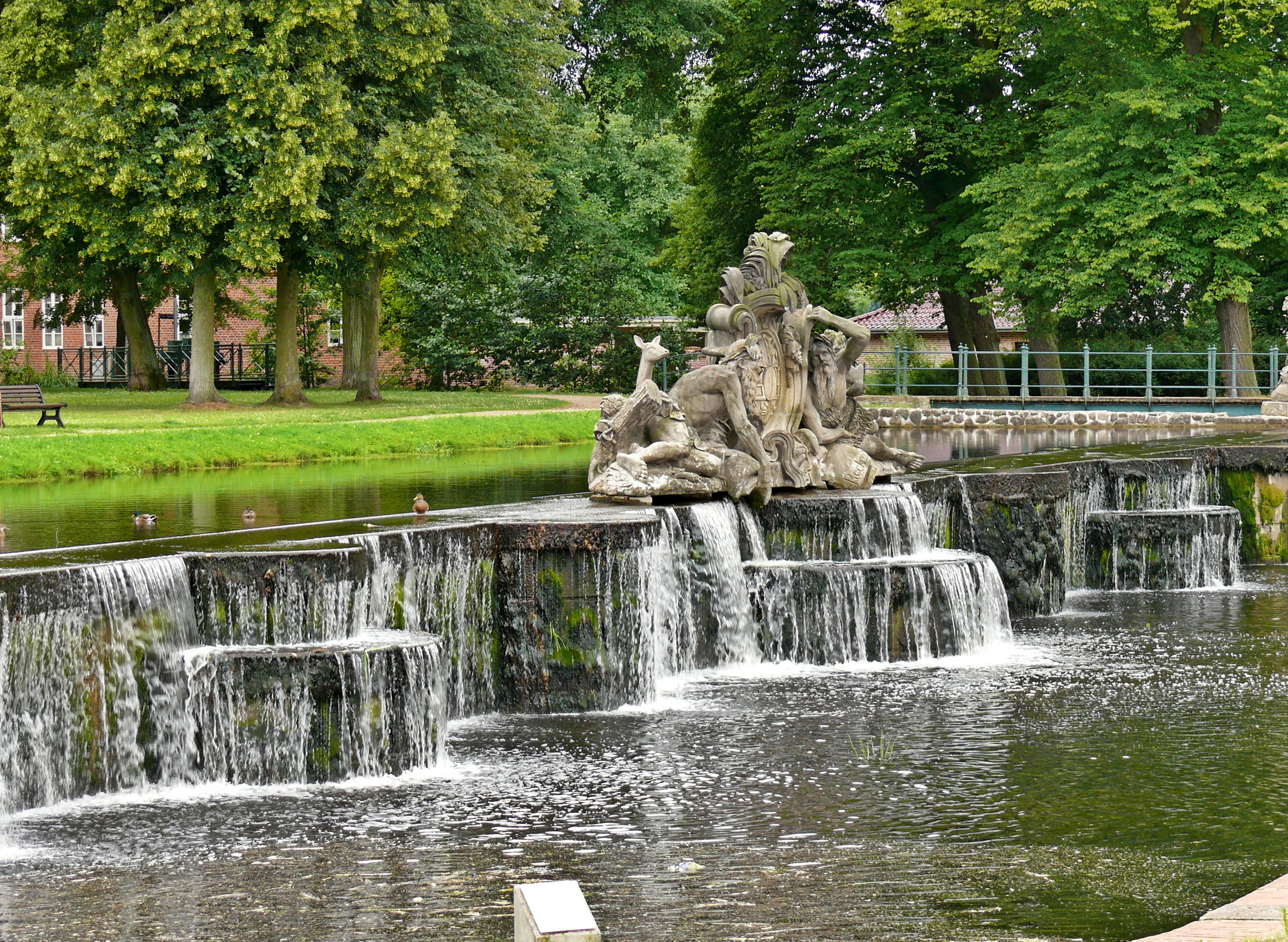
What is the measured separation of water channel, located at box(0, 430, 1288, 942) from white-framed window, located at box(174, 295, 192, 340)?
4949cm

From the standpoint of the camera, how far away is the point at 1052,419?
116 ft

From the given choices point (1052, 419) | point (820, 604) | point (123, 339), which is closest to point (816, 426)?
point (820, 604)

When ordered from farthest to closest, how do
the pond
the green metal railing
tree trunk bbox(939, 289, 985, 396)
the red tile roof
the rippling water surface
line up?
the red tile roof
tree trunk bbox(939, 289, 985, 396)
the green metal railing
the pond
the rippling water surface

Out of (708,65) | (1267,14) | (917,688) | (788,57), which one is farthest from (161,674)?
(708,65)

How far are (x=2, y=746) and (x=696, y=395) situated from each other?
844cm

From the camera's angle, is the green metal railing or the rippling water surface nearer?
the rippling water surface

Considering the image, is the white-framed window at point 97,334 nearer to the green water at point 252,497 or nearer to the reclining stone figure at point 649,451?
the green water at point 252,497

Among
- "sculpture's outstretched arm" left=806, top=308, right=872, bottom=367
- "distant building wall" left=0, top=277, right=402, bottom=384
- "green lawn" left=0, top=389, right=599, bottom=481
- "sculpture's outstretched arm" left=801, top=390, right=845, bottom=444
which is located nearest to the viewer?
"sculpture's outstretched arm" left=801, top=390, right=845, bottom=444

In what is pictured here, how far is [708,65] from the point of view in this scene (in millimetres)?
47656

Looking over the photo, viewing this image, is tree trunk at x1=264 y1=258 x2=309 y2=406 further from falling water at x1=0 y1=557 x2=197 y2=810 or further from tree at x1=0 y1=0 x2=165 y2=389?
falling water at x1=0 y1=557 x2=197 y2=810

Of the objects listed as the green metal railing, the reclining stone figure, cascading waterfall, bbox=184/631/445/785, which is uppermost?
the green metal railing

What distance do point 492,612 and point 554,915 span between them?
883cm

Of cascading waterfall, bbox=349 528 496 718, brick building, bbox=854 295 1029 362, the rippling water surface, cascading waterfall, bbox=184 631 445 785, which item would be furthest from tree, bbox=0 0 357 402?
brick building, bbox=854 295 1029 362

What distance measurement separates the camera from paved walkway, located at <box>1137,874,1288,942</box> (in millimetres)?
Result: 6766
